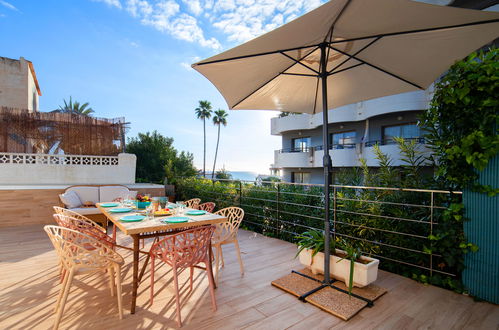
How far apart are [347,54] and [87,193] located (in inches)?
241

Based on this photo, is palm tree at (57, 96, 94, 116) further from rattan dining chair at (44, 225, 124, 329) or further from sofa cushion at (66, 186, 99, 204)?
rattan dining chair at (44, 225, 124, 329)

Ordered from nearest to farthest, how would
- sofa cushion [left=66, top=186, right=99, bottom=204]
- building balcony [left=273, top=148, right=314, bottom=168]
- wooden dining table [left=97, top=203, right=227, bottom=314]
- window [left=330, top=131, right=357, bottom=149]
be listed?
wooden dining table [left=97, top=203, right=227, bottom=314] → sofa cushion [left=66, top=186, right=99, bottom=204] → window [left=330, top=131, right=357, bottom=149] → building balcony [left=273, top=148, right=314, bottom=168]

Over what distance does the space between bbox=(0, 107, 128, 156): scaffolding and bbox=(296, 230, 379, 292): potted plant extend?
918 cm

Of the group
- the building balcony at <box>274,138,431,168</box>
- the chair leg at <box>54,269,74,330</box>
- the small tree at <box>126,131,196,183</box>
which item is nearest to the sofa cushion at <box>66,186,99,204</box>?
the chair leg at <box>54,269,74,330</box>

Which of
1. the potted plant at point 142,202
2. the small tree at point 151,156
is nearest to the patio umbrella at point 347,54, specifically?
the potted plant at point 142,202

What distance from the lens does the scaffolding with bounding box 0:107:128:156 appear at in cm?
866

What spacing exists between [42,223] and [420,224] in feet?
24.8

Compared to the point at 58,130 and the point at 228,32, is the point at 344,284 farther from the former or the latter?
the point at 58,130

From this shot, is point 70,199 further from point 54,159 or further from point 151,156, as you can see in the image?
point 151,156

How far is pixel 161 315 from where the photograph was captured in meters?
2.18

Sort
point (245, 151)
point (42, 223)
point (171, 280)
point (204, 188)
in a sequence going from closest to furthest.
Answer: point (171, 280) → point (42, 223) → point (204, 188) → point (245, 151)

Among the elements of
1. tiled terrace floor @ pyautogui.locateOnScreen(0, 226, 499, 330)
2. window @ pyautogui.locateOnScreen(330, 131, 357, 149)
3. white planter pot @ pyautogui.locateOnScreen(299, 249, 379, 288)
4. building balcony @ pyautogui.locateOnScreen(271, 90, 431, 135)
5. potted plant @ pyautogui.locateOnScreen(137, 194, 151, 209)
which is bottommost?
tiled terrace floor @ pyautogui.locateOnScreen(0, 226, 499, 330)

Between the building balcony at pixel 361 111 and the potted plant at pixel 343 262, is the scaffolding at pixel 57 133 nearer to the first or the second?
the building balcony at pixel 361 111

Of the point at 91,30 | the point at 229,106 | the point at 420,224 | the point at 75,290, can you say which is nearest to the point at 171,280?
the point at 75,290
